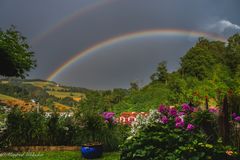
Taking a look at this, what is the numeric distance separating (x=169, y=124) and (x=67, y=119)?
18.5 feet

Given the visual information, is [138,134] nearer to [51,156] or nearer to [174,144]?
[174,144]

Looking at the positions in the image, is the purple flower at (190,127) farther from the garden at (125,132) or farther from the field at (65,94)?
the field at (65,94)

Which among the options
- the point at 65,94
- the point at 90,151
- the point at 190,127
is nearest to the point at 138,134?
the point at 190,127

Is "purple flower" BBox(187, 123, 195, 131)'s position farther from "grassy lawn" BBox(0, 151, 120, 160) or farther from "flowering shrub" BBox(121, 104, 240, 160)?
"grassy lawn" BBox(0, 151, 120, 160)

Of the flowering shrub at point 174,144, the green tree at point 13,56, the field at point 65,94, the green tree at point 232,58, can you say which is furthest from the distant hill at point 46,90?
the flowering shrub at point 174,144

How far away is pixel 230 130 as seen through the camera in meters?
8.23

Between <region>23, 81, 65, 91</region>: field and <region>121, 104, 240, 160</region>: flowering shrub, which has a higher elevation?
<region>23, 81, 65, 91</region>: field

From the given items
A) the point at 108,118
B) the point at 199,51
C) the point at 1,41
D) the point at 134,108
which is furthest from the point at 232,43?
the point at 108,118

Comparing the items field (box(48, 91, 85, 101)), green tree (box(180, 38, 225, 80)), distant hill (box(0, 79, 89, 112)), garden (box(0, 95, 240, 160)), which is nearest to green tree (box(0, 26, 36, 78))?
garden (box(0, 95, 240, 160))

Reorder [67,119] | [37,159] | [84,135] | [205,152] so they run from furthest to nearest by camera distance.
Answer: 1. [67,119]
2. [84,135]
3. [37,159]
4. [205,152]

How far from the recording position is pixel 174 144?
709 centimetres

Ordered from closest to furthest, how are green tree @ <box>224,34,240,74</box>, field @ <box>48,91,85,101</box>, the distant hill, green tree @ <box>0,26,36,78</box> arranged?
green tree @ <box>0,26,36,78</box>
green tree @ <box>224,34,240,74</box>
the distant hill
field @ <box>48,91,85,101</box>

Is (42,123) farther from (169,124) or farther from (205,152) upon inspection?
(205,152)

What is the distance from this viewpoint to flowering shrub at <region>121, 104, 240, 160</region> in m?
6.68
